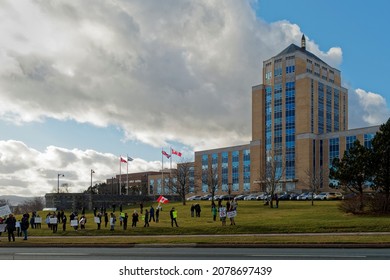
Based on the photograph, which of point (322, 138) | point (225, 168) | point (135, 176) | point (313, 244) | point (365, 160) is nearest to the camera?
point (313, 244)

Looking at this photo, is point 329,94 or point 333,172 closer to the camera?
point 333,172

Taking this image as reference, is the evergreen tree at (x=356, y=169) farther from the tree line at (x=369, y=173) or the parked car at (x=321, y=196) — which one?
the parked car at (x=321, y=196)

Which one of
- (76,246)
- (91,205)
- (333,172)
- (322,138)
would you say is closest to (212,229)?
(76,246)

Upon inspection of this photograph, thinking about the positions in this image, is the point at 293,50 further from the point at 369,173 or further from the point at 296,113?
the point at 369,173

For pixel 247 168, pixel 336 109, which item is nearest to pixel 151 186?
pixel 247 168

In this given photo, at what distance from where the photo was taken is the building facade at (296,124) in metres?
103

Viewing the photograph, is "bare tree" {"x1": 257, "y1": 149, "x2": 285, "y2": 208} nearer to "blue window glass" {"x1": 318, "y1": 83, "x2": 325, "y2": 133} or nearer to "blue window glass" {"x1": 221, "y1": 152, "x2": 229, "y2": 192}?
"blue window glass" {"x1": 318, "y1": 83, "x2": 325, "y2": 133}

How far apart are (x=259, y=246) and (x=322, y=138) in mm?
87104

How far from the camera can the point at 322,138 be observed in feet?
346

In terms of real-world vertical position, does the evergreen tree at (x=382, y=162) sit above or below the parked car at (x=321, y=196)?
above

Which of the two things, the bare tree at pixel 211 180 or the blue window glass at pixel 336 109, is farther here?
the blue window glass at pixel 336 109

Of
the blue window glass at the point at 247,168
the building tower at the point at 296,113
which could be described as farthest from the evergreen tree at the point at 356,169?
the blue window glass at the point at 247,168

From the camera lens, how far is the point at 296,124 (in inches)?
4198

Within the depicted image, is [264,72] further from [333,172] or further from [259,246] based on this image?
[259,246]
